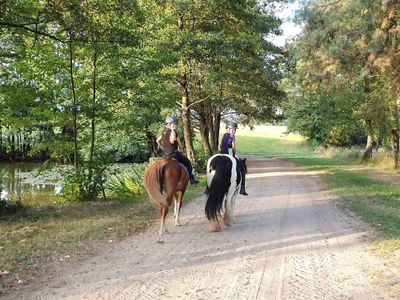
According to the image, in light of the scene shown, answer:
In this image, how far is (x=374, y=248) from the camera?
7.41 m

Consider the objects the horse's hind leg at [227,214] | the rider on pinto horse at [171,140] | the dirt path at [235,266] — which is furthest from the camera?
the horse's hind leg at [227,214]

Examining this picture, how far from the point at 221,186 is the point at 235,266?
2.61 m

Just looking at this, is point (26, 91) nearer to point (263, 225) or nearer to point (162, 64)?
point (162, 64)

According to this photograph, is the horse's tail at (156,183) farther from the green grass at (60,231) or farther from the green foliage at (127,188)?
the green foliage at (127,188)

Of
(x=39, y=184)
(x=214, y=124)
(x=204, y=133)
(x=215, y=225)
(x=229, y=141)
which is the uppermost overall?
(x=214, y=124)

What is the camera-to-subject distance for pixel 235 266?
21.1 feet

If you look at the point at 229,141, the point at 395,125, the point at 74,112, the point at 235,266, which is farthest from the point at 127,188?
the point at 395,125

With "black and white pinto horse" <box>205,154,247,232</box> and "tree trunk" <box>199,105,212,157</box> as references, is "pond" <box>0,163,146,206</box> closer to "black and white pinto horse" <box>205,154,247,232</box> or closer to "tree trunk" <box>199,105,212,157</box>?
"black and white pinto horse" <box>205,154,247,232</box>

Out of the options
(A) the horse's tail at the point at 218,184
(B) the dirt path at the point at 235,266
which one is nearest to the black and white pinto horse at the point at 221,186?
(A) the horse's tail at the point at 218,184

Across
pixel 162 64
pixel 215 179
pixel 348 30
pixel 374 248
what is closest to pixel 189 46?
pixel 162 64

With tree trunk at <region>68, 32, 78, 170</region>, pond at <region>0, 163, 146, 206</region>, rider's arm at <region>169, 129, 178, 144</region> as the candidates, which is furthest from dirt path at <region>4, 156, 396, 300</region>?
pond at <region>0, 163, 146, 206</region>

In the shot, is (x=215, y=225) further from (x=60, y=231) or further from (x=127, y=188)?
(x=127, y=188)

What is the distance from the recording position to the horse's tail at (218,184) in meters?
8.68

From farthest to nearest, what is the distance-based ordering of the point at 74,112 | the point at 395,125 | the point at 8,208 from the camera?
the point at 395,125, the point at 74,112, the point at 8,208
